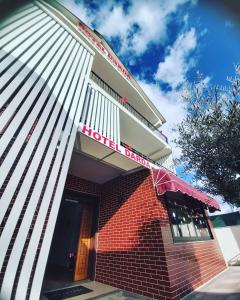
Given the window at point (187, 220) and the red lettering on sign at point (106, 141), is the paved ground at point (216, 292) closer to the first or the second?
the window at point (187, 220)

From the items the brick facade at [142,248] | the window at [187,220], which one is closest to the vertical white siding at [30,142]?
the brick facade at [142,248]

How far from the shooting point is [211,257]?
6336 mm

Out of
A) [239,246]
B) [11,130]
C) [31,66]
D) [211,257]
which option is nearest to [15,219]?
[11,130]

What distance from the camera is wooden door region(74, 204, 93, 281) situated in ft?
18.1

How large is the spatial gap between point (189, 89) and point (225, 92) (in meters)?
1.35

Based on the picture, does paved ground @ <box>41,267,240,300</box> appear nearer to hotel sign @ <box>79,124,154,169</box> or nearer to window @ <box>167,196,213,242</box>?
window @ <box>167,196,213,242</box>

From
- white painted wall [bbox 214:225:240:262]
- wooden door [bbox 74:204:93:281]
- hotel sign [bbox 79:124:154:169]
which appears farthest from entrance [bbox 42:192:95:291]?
white painted wall [bbox 214:225:240:262]

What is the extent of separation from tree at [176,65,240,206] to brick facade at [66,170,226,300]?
217cm

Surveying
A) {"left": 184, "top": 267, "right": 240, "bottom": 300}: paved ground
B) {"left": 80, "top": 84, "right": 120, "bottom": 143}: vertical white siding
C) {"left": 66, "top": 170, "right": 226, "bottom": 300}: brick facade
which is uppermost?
{"left": 80, "top": 84, "right": 120, "bottom": 143}: vertical white siding

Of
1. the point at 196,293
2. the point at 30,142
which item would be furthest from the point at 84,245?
the point at 30,142

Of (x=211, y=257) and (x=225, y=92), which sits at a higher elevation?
(x=225, y=92)

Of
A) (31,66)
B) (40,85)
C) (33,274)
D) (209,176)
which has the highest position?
(31,66)

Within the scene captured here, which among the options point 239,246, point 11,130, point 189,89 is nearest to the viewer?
point 11,130

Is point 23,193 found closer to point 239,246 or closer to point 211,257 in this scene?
point 211,257
